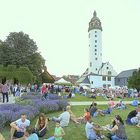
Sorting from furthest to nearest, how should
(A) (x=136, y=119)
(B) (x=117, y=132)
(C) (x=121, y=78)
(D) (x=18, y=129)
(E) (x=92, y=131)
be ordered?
1. (C) (x=121, y=78)
2. (A) (x=136, y=119)
3. (E) (x=92, y=131)
4. (B) (x=117, y=132)
5. (D) (x=18, y=129)

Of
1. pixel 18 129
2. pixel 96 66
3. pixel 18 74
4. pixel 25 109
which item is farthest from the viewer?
pixel 96 66

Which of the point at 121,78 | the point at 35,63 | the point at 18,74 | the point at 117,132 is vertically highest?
the point at 35,63

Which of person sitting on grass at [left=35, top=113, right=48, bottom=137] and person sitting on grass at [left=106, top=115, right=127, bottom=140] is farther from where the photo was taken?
person sitting on grass at [left=35, top=113, right=48, bottom=137]

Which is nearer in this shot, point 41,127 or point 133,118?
point 41,127

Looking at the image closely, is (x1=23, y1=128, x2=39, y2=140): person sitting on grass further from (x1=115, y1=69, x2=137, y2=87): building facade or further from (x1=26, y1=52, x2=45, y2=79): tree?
(x1=115, y1=69, x2=137, y2=87): building facade

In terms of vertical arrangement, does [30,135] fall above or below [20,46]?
below

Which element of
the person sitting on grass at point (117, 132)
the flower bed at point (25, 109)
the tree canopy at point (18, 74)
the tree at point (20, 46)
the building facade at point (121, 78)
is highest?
the tree at point (20, 46)

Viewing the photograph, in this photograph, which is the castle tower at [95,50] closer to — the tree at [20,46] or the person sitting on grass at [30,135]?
the tree at [20,46]

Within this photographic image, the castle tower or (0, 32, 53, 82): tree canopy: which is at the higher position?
the castle tower

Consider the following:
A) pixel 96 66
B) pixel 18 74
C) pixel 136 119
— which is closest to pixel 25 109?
pixel 136 119

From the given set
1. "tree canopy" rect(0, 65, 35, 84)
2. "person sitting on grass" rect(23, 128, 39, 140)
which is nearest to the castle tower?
"tree canopy" rect(0, 65, 35, 84)

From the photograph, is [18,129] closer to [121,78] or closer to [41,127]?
[41,127]

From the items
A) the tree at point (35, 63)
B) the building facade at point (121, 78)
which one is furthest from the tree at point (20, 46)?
the building facade at point (121, 78)

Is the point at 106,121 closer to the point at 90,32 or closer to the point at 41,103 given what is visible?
the point at 41,103
